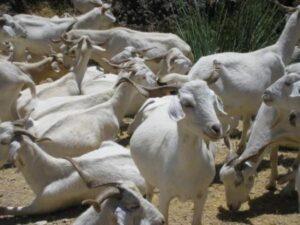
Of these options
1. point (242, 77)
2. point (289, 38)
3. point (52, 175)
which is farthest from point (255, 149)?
point (289, 38)

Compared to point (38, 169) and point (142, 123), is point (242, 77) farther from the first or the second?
point (38, 169)

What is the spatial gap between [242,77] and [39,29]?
605 cm

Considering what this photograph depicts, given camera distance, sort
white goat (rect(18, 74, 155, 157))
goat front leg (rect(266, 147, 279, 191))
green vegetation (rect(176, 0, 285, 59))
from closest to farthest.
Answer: goat front leg (rect(266, 147, 279, 191)) < white goat (rect(18, 74, 155, 157)) < green vegetation (rect(176, 0, 285, 59))

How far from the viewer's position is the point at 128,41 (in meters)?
12.8

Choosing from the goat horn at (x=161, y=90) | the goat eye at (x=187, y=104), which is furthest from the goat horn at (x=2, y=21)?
the goat eye at (x=187, y=104)

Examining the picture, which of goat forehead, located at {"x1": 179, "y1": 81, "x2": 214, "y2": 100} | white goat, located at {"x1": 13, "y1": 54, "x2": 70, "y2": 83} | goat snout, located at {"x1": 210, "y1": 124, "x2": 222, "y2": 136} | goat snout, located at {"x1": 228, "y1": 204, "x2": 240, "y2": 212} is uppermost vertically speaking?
goat forehead, located at {"x1": 179, "y1": 81, "x2": 214, "y2": 100}

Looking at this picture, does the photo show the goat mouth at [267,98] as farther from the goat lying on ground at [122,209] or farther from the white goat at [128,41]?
the white goat at [128,41]

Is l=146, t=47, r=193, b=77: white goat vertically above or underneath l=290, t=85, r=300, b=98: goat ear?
underneath

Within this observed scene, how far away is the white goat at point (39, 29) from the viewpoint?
13.6m

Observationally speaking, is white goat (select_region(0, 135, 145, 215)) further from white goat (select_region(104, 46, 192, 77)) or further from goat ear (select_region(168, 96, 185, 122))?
white goat (select_region(104, 46, 192, 77))

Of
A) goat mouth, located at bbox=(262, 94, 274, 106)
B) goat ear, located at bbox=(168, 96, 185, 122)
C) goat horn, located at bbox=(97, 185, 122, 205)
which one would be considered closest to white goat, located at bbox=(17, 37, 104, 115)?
goat mouth, located at bbox=(262, 94, 274, 106)

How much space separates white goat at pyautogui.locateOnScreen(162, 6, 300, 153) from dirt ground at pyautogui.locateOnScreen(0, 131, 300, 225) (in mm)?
920

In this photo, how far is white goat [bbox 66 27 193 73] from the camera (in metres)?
12.6

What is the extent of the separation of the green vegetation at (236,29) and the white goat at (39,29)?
7.63ft
